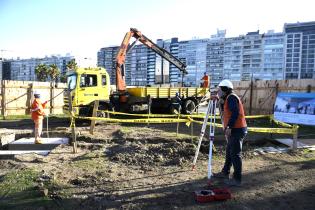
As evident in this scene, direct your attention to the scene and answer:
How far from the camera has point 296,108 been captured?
48.4ft

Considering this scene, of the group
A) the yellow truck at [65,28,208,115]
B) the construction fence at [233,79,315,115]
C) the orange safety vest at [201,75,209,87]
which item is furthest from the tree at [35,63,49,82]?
the orange safety vest at [201,75,209,87]

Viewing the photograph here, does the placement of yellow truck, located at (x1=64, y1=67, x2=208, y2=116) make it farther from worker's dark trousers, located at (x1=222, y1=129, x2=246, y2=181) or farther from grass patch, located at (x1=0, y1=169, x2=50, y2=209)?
worker's dark trousers, located at (x1=222, y1=129, x2=246, y2=181)

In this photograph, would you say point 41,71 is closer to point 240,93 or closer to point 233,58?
point 233,58

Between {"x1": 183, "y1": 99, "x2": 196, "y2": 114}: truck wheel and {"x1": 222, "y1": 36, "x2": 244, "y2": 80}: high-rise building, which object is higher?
{"x1": 222, "y1": 36, "x2": 244, "y2": 80}: high-rise building

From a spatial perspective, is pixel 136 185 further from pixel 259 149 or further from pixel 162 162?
pixel 259 149

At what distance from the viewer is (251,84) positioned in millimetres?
23250

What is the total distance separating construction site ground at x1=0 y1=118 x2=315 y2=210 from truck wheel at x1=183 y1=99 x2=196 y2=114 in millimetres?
11292

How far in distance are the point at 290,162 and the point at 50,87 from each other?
19.3 m

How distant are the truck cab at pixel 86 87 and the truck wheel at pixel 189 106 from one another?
5668mm

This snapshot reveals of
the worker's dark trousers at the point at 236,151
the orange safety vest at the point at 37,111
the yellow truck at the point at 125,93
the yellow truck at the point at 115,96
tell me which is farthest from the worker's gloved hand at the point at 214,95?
the yellow truck at the point at 115,96

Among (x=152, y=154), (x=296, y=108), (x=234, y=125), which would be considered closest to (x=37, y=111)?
(x=152, y=154)

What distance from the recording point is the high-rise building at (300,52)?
8144cm

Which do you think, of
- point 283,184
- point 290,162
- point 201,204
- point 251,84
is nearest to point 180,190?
point 201,204

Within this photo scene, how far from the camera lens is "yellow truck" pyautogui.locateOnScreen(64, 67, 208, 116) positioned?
17284 mm
